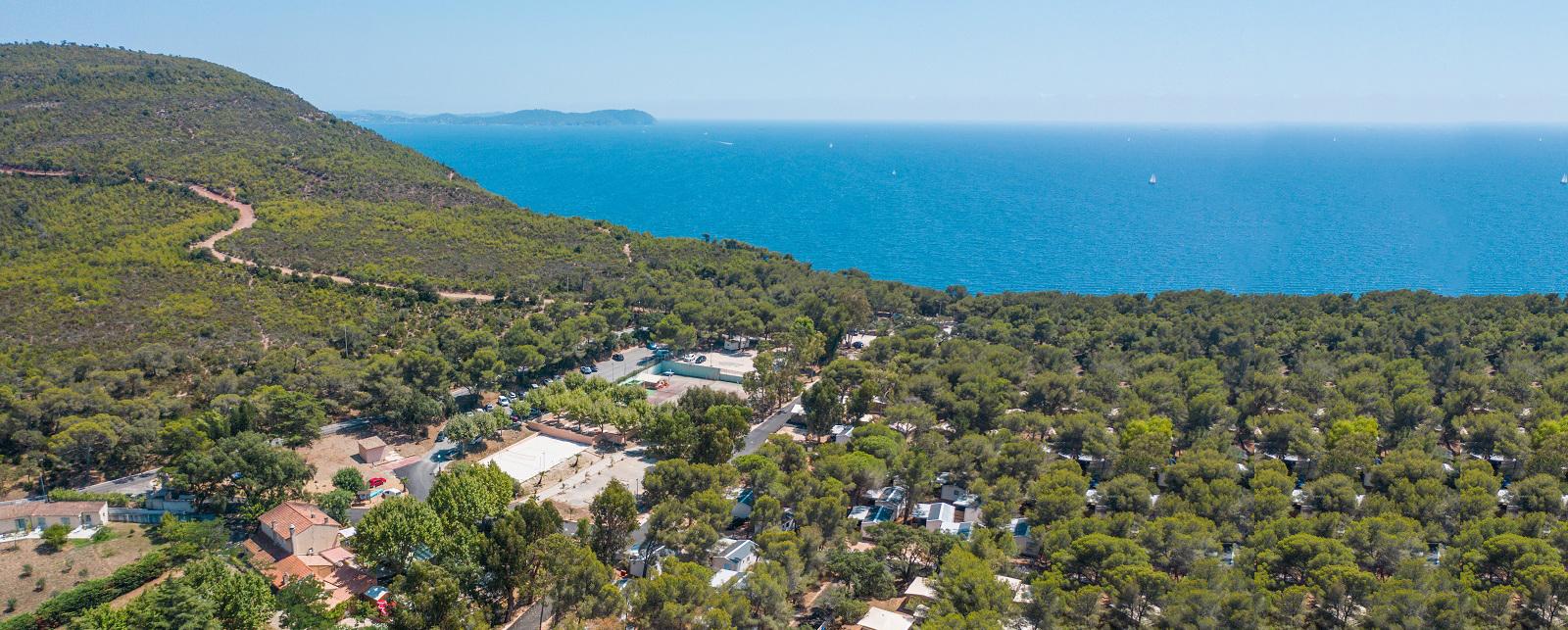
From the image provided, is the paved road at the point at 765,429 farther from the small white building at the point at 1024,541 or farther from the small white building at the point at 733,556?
the small white building at the point at 1024,541

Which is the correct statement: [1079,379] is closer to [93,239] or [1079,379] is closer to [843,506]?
[843,506]

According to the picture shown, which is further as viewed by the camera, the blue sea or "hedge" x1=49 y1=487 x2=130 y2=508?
the blue sea

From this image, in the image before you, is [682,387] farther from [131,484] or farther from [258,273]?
[258,273]

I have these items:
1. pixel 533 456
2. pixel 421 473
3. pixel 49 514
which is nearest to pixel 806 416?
pixel 533 456

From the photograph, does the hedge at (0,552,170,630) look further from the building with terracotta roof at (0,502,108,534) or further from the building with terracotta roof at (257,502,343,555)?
the building with terracotta roof at (0,502,108,534)

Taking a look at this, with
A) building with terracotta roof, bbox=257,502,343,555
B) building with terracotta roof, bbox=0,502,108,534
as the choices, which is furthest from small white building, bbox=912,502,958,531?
building with terracotta roof, bbox=0,502,108,534

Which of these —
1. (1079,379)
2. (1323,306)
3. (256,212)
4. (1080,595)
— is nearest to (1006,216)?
(1323,306)
